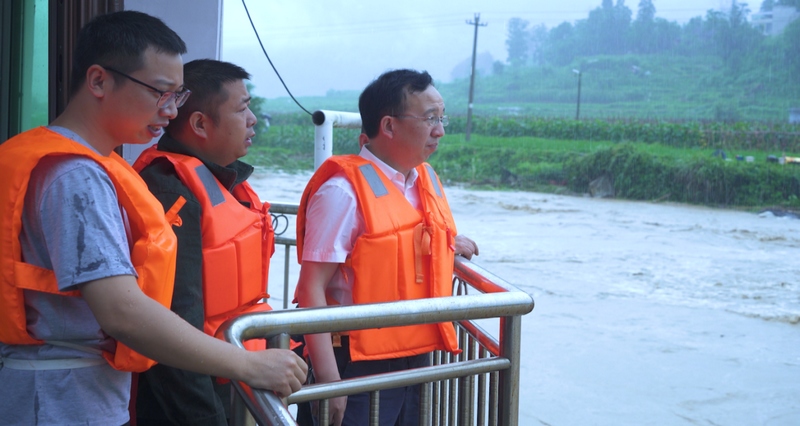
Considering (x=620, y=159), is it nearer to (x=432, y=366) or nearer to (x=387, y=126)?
(x=387, y=126)

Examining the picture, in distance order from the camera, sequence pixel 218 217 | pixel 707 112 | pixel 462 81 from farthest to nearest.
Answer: pixel 462 81, pixel 707 112, pixel 218 217

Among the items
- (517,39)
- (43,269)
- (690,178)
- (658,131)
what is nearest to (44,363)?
(43,269)

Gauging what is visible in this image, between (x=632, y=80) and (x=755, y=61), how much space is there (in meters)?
9.14

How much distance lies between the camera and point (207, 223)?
1.77 m

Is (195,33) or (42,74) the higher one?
(195,33)

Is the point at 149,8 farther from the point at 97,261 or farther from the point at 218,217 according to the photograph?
the point at 97,261

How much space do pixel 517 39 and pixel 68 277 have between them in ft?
280

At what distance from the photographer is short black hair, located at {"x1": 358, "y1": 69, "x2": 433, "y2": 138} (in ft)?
7.27

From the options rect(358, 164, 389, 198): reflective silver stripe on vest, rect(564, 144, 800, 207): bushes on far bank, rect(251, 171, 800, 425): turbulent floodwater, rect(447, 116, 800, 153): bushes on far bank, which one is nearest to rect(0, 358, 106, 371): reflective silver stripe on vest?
rect(358, 164, 389, 198): reflective silver stripe on vest

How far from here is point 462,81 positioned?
73.4 meters

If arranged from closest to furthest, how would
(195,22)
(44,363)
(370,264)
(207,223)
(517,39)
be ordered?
(44,363) → (207,223) → (370,264) → (195,22) → (517,39)

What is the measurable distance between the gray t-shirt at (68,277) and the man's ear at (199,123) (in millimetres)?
609

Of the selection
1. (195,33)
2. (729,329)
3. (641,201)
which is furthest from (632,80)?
(195,33)

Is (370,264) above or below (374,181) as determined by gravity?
below
